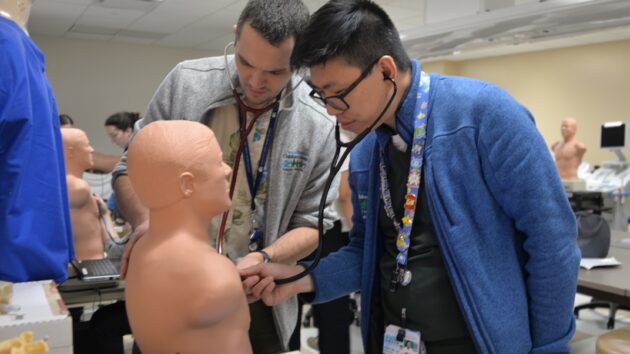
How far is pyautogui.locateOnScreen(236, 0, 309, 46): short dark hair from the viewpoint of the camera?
1.32 m

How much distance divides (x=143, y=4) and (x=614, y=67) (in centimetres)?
774

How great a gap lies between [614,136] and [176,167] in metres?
8.10

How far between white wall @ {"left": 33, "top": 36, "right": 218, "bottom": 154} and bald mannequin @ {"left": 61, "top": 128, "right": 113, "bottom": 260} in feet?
20.9

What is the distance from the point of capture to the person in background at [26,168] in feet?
5.16

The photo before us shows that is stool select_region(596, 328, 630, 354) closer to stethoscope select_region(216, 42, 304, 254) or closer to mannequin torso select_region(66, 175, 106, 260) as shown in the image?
stethoscope select_region(216, 42, 304, 254)

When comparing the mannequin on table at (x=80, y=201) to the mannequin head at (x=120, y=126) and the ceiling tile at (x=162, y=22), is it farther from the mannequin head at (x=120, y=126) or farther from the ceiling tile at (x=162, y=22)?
the ceiling tile at (x=162, y=22)

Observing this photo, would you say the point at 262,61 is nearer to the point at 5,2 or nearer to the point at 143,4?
the point at 5,2

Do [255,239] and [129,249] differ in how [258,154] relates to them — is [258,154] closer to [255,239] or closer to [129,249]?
[255,239]

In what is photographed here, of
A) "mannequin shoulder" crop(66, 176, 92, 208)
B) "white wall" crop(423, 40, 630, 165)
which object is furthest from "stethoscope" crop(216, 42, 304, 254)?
"white wall" crop(423, 40, 630, 165)

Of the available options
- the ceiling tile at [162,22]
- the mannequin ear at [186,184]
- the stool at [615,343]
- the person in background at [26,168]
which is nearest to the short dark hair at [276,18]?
the mannequin ear at [186,184]

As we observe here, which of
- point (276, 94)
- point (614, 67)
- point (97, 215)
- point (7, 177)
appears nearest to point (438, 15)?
point (97, 215)

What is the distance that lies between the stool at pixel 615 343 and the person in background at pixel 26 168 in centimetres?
227

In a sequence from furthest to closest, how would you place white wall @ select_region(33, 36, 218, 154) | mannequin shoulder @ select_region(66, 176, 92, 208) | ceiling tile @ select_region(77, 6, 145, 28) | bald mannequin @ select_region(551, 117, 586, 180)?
white wall @ select_region(33, 36, 218, 154), bald mannequin @ select_region(551, 117, 586, 180), ceiling tile @ select_region(77, 6, 145, 28), mannequin shoulder @ select_region(66, 176, 92, 208)

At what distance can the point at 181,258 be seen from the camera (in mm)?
1161
